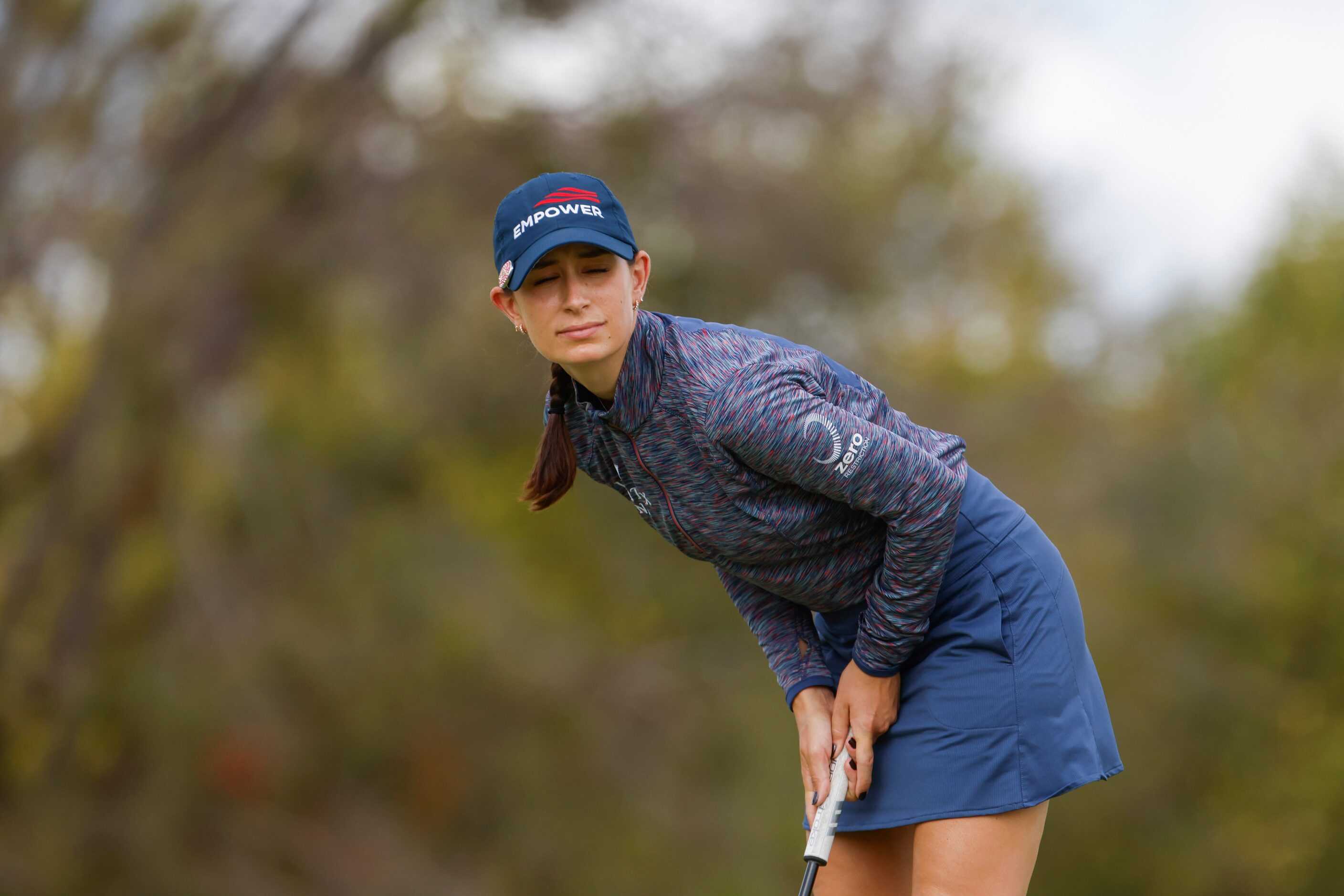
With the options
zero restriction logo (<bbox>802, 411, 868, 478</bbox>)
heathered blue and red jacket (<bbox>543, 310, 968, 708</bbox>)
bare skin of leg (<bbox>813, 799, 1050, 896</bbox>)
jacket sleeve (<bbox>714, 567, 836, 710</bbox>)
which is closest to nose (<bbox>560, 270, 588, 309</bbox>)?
heathered blue and red jacket (<bbox>543, 310, 968, 708</bbox>)

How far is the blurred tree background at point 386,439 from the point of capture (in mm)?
9414

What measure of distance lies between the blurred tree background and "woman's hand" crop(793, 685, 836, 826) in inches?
302

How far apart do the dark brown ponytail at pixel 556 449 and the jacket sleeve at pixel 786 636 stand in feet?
1.07

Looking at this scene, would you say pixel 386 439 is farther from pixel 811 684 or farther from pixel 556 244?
pixel 556 244

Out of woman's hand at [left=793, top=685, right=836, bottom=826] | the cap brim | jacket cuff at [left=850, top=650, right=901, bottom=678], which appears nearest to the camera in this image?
the cap brim

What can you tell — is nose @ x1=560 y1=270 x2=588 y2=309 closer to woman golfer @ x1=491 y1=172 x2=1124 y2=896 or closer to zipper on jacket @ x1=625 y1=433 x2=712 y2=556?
woman golfer @ x1=491 y1=172 x2=1124 y2=896

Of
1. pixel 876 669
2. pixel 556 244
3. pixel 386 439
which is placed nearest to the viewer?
pixel 556 244

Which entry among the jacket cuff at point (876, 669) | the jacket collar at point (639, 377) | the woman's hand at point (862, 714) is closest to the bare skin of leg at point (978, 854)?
the woman's hand at point (862, 714)

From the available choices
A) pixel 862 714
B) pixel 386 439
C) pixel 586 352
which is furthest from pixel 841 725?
pixel 386 439

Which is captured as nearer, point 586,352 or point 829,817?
point 586,352


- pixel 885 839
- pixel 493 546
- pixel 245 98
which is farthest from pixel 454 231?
pixel 885 839

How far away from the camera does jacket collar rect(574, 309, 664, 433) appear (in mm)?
2088

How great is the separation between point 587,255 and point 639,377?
0.19m

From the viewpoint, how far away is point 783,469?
2006 mm
